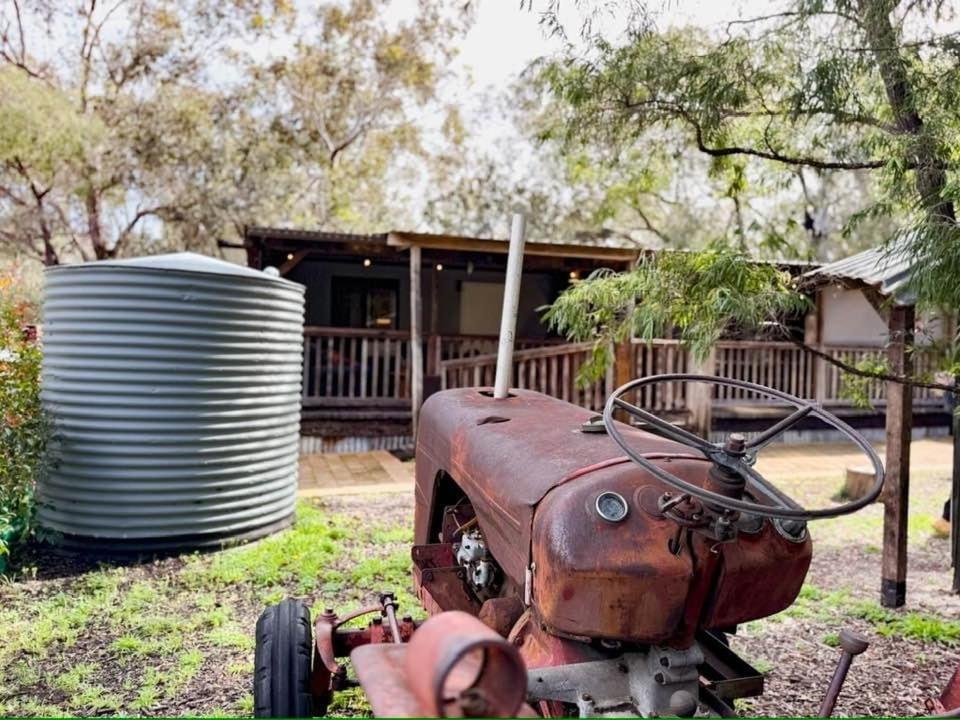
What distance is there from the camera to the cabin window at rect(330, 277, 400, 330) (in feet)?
40.8

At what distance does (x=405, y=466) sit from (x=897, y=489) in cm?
526

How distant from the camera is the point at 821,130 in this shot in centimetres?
389

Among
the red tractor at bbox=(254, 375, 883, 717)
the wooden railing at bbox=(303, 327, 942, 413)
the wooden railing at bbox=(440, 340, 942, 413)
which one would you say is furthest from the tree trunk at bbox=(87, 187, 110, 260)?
the red tractor at bbox=(254, 375, 883, 717)

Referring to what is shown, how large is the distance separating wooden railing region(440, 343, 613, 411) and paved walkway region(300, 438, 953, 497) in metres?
1.38

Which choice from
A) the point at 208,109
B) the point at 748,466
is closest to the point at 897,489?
the point at 748,466

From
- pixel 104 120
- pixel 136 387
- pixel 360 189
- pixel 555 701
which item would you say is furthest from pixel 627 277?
pixel 360 189

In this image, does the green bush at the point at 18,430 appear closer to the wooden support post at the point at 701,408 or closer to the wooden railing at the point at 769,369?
Result: the wooden support post at the point at 701,408

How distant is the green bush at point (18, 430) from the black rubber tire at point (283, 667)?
2615mm

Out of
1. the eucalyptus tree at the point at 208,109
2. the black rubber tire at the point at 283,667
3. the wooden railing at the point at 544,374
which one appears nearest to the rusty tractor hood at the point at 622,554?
the black rubber tire at the point at 283,667

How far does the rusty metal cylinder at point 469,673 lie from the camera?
1.17 m

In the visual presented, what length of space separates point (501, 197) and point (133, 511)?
1971cm

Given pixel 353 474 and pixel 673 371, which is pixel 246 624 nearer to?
A: pixel 353 474

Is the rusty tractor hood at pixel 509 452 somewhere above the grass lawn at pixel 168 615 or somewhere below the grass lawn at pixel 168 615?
above

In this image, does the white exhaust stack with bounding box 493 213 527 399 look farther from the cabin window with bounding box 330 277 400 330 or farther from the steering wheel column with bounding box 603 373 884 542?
the cabin window with bounding box 330 277 400 330
